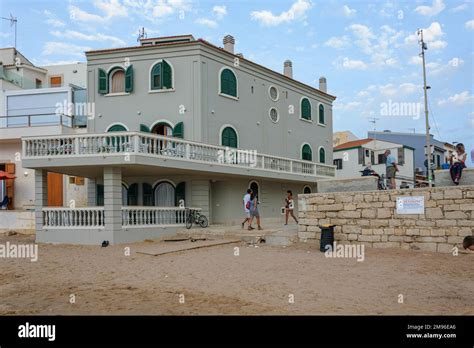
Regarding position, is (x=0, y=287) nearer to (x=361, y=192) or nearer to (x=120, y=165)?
(x=120, y=165)

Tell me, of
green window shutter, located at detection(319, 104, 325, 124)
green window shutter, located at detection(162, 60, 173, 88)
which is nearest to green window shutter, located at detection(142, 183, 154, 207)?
green window shutter, located at detection(162, 60, 173, 88)

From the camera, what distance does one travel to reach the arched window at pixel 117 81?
2336 centimetres

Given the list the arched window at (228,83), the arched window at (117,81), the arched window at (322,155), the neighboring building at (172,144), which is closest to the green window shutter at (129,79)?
the neighboring building at (172,144)

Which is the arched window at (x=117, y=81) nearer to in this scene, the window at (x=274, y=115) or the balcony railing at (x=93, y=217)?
the balcony railing at (x=93, y=217)

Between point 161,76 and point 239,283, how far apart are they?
14.8m

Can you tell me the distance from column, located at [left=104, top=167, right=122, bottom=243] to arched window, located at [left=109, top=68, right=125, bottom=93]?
706 cm

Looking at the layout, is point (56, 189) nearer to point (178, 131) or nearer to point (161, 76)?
point (178, 131)

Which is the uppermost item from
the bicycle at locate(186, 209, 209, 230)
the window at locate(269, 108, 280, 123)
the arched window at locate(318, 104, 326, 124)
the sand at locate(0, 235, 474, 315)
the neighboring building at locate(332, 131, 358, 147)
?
the neighboring building at locate(332, 131, 358, 147)

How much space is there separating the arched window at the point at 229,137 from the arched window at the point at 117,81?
5.79m

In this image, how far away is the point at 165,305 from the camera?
25.9 feet

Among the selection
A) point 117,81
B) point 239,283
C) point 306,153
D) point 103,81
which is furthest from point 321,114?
point 239,283

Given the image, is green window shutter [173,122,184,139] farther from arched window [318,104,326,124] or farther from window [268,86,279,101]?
arched window [318,104,326,124]

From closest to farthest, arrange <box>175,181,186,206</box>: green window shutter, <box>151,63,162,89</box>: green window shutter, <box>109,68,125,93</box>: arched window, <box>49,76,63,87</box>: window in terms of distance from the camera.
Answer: <box>175,181,186,206</box>: green window shutter
<box>151,63,162,89</box>: green window shutter
<box>109,68,125,93</box>: arched window
<box>49,76,63,87</box>: window

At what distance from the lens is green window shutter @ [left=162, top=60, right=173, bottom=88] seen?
22.3 m
